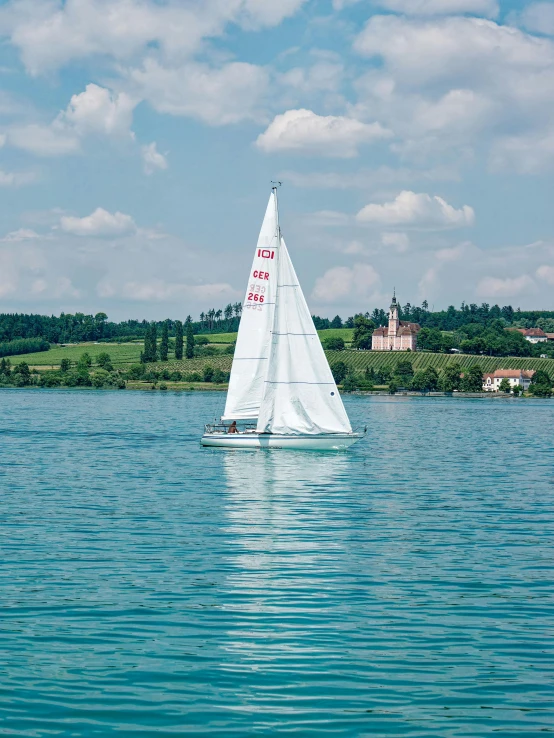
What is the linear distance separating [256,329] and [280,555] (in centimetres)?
3909

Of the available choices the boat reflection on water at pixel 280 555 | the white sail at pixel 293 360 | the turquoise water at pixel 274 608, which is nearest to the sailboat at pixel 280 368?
the white sail at pixel 293 360

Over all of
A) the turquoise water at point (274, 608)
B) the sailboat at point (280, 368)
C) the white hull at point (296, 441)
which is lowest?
the turquoise water at point (274, 608)

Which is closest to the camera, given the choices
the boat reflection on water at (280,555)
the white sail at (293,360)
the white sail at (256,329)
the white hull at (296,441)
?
the boat reflection on water at (280,555)

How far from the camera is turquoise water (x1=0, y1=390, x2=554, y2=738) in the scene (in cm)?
1717

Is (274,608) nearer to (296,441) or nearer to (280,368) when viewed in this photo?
(280,368)

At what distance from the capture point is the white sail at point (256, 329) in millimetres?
67375

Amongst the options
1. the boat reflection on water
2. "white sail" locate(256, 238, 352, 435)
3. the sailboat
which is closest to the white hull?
the sailboat

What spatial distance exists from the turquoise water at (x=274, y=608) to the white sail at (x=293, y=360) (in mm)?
12473

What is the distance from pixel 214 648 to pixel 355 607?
4898 mm

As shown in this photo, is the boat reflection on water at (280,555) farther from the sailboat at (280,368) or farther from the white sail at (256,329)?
the white sail at (256,329)

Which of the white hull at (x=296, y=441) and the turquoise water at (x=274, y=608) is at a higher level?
the white hull at (x=296, y=441)

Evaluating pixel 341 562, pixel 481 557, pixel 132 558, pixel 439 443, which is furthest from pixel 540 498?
pixel 439 443

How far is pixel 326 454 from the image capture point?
68938mm

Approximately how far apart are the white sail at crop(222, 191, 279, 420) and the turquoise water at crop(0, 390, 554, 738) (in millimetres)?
16688
